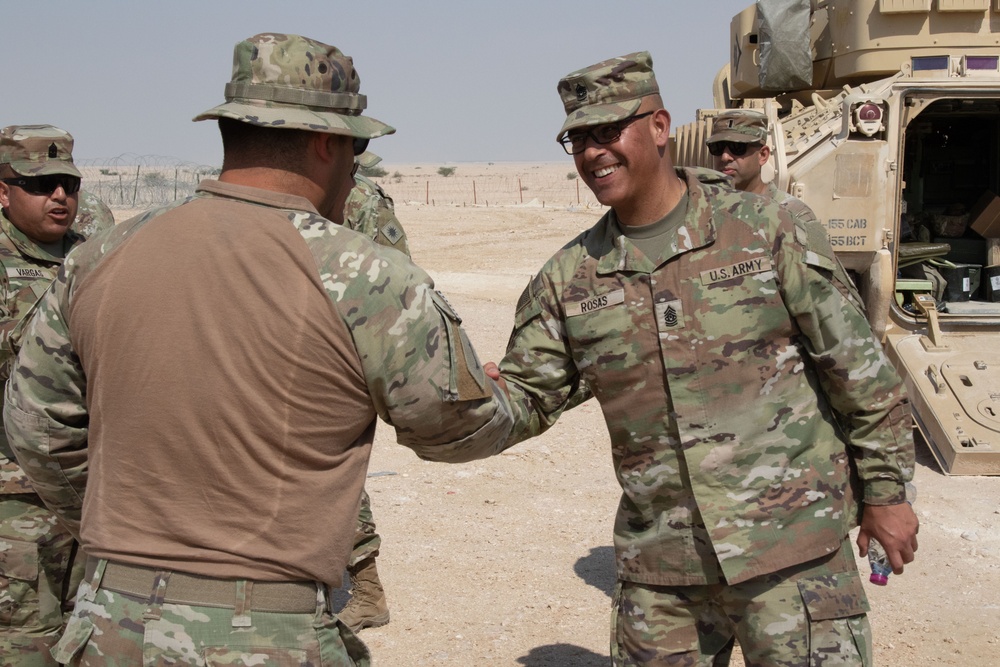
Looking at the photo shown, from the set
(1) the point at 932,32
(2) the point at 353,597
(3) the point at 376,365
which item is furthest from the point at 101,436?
(1) the point at 932,32

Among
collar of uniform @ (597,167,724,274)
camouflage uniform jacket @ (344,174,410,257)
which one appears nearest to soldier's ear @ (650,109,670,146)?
collar of uniform @ (597,167,724,274)

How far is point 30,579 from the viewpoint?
148 inches

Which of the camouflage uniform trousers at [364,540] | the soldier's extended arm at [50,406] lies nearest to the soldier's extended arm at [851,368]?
the soldier's extended arm at [50,406]

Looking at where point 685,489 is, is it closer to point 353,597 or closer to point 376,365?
point 376,365

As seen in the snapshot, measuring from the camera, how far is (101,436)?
7.10 feet

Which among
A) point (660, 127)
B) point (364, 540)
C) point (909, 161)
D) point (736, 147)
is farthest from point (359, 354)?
point (909, 161)

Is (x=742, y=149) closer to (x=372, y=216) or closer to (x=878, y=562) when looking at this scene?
(x=372, y=216)

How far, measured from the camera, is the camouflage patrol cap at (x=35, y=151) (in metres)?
4.11

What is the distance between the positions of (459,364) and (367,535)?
283 centimetres

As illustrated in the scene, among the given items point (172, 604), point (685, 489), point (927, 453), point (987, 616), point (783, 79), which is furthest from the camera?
point (783, 79)

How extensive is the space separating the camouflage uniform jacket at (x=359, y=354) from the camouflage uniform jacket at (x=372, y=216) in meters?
2.75

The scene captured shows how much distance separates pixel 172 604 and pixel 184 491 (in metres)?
0.21

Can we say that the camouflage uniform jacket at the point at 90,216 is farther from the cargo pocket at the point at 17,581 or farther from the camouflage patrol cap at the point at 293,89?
the camouflage patrol cap at the point at 293,89

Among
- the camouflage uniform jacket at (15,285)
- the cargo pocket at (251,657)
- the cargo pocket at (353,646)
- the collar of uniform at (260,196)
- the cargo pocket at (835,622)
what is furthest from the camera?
the camouflage uniform jacket at (15,285)
